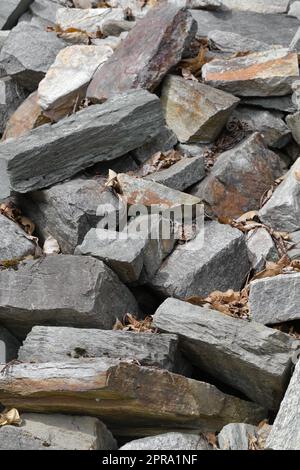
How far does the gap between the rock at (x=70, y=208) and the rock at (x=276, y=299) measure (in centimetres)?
147

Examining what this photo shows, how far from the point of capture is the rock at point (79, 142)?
22.9 ft

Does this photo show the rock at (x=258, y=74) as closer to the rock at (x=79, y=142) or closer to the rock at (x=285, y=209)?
the rock at (x=79, y=142)

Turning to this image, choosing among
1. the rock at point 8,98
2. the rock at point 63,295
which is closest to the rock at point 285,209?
the rock at point 63,295

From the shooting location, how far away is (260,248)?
21.9 ft

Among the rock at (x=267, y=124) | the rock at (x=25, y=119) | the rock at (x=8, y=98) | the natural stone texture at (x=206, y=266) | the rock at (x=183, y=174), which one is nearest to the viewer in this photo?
the natural stone texture at (x=206, y=266)

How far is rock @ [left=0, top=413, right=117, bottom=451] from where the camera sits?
17.0 feet

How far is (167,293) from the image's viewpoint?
6.39 m

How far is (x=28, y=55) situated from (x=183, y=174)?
2560 mm

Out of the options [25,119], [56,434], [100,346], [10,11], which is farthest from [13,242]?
[10,11]

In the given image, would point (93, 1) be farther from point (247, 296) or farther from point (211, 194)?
point (247, 296)

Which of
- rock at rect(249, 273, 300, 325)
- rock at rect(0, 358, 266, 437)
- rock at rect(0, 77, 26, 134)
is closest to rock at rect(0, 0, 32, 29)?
rock at rect(0, 77, 26, 134)

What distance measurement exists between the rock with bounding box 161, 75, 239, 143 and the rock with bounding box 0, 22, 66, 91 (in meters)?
1.53

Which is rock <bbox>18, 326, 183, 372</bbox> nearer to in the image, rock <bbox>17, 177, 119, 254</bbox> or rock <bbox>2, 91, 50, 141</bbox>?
rock <bbox>17, 177, 119, 254</bbox>
